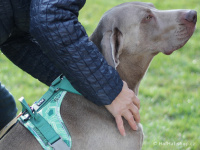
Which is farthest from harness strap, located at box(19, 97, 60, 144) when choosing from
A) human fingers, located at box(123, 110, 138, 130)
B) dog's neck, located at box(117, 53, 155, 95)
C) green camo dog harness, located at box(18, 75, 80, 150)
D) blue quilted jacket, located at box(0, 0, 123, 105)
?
dog's neck, located at box(117, 53, 155, 95)

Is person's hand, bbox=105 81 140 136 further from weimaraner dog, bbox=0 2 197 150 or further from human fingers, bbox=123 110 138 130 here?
weimaraner dog, bbox=0 2 197 150

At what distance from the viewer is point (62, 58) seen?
7.66 ft

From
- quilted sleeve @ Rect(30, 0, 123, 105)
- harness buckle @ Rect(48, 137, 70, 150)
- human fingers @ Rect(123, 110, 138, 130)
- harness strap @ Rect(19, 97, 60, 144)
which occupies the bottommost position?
human fingers @ Rect(123, 110, 138, 130)

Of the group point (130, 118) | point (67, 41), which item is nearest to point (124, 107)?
point (130, 118)

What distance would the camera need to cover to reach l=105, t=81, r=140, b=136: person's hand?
8.46 ft

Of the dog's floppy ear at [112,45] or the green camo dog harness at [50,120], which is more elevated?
the dog's floppy ear at [112,45]

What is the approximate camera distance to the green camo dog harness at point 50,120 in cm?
256

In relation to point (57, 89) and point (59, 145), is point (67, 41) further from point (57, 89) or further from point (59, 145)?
point (59, 145)

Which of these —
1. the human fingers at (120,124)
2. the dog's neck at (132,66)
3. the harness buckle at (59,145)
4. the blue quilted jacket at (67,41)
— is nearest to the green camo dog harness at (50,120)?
the harness buckle at (59,145)

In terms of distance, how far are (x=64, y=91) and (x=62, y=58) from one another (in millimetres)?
499

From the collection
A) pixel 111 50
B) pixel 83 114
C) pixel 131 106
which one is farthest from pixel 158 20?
pixel 83 114

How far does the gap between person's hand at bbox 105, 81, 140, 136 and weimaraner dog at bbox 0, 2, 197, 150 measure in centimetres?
11

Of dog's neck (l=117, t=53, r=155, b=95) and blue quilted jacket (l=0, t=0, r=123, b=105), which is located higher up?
blue quilted jacket (l=0, t=0, r=123, b=105)

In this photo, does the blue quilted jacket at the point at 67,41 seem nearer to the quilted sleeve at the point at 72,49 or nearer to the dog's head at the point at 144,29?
the quilted sleeve at the point at 72,49
